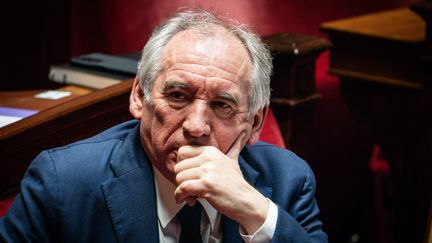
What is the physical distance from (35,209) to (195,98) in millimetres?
391

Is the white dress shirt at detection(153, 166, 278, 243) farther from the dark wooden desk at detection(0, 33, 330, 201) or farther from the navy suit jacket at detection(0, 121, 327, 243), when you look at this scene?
the dark wooden desk at detection(0, 33, 330, 201)

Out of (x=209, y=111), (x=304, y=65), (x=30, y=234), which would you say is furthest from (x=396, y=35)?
(x=30, y=234)

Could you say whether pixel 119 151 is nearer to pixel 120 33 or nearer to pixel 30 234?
pixel 30 234

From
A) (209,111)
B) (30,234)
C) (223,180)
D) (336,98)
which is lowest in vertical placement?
(336,98)

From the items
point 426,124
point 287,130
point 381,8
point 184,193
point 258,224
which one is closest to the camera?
point 184,193

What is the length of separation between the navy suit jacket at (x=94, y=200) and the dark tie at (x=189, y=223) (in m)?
0.06

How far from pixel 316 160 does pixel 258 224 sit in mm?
1918

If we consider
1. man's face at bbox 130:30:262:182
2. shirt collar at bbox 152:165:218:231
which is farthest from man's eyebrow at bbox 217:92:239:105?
shirt collar at bbox 152:165:218:231

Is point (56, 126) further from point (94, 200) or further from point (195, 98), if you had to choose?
point (195, 98)

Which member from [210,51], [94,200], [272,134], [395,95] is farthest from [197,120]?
[395,95]

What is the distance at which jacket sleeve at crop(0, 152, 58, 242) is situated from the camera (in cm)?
159

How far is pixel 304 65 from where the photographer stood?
2781 mm

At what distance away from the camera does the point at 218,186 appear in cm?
162

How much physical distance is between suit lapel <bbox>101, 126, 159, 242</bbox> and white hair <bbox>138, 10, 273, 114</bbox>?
0.45 ft
